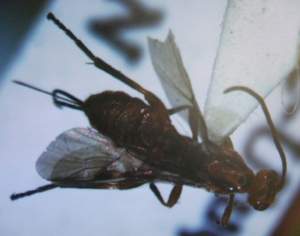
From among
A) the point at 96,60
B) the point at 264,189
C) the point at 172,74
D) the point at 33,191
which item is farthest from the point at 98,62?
the point at 264,189

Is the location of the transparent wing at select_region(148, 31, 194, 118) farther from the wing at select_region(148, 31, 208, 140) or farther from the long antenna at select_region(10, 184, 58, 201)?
the long antenna at select_region(10, 184, 58, 201)

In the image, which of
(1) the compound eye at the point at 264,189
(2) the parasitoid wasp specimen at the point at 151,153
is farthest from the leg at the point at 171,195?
(1) the compound eye at the point at 264,189

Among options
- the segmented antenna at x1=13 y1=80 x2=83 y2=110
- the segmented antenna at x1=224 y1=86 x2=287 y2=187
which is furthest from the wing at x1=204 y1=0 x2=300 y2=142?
the segmented antenna at x1=13 y1=80 x2=83 y2=110

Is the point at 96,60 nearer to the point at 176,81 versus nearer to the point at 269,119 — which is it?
the point at 176,81

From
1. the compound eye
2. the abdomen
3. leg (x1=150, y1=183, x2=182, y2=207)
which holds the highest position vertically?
the abdomen

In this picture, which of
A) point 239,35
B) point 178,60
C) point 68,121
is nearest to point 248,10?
point 239,35

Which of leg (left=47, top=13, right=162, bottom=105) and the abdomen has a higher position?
leg (left=47, top=13, right=162, bottom=105)
